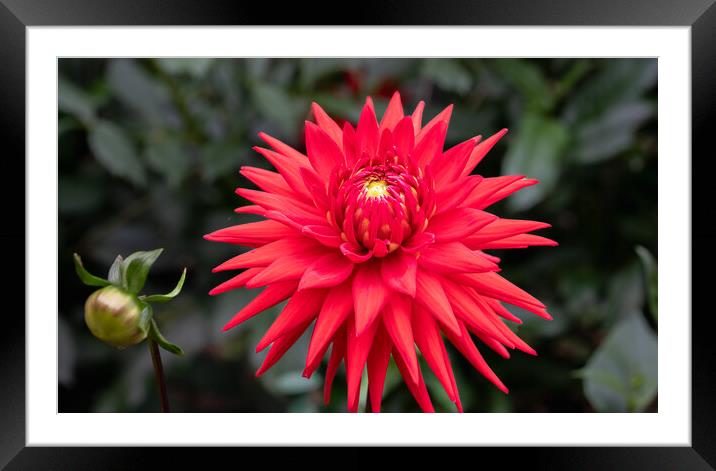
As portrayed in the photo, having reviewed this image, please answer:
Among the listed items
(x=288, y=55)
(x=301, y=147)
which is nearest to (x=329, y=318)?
(x=288, y=55)

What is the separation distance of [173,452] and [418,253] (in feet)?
1.28

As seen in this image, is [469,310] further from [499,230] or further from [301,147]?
→ [301,147]

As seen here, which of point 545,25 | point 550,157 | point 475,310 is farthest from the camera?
point 550,157

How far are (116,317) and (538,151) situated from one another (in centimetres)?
86

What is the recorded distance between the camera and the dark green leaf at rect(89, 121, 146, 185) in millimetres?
1188

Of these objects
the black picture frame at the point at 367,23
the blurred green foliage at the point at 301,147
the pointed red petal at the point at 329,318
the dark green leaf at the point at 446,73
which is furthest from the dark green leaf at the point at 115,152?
the pointed red petal at the point at 329,318

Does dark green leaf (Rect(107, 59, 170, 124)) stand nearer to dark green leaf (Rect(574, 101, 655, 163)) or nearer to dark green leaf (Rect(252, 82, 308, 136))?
dark green leaf (Rect(252, 82, 308, 136))

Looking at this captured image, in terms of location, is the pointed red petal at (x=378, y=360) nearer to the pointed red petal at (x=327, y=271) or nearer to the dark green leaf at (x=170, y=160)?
the pointed red petal at (x=327, y=271)

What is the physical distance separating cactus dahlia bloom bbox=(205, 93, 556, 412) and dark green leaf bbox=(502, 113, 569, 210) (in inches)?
21.6

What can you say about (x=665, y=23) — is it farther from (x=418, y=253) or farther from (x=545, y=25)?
(x=418, y=253)

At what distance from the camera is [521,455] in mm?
773

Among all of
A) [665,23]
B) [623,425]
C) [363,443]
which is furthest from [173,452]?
[665,23]

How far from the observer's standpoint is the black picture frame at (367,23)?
2.43 feet

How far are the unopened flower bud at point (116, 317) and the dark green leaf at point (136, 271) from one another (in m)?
0.01
